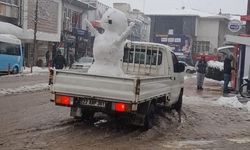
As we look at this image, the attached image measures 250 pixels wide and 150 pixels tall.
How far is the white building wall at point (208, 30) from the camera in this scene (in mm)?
80375

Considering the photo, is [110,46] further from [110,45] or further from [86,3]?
[86,3]

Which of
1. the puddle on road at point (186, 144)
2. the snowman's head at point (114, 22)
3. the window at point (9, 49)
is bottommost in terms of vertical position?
the puddle on road at point (186, 144)

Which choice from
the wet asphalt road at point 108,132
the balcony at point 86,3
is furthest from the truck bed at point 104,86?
the balcony at point 86,3

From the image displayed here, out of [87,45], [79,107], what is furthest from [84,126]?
[87,45]

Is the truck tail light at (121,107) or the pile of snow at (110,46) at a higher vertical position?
Result: the pile of snow at (110,46)

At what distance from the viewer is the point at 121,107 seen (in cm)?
1002

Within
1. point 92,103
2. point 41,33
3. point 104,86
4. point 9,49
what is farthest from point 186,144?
point 41,33

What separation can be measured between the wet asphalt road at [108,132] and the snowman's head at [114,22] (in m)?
2.18

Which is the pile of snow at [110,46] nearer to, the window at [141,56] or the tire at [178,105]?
the window at [141,56]

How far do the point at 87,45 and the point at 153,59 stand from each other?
49125 millimetres

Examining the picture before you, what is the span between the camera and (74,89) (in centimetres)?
1041

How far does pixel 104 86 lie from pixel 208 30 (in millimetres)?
72610

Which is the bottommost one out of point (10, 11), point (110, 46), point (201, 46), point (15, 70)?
point (15, 70)

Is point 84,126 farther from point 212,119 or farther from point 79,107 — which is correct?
point 212,119
